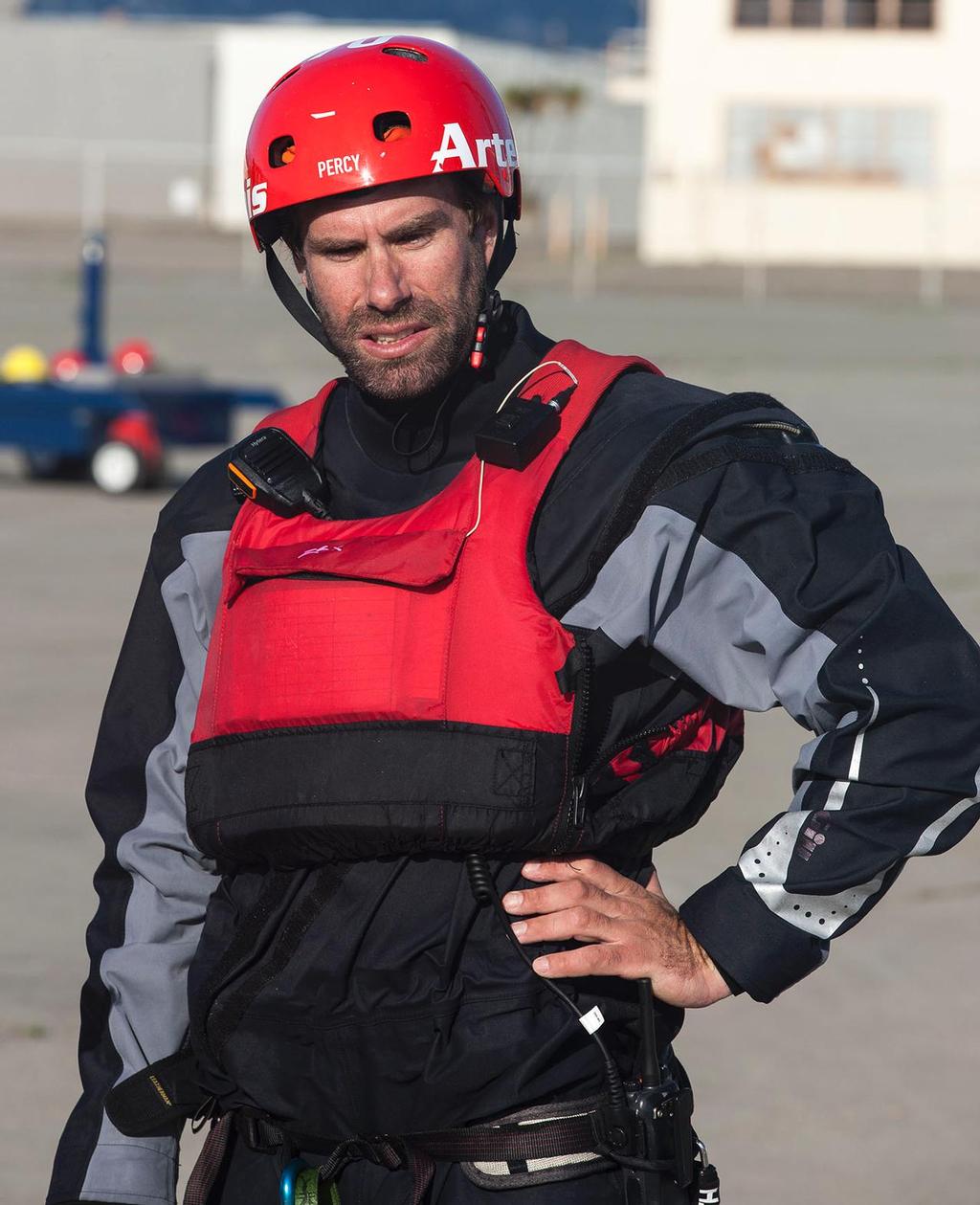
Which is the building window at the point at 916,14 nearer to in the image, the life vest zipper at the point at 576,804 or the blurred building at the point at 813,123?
the blurred building at the point at 813,123

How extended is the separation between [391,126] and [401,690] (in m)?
0.75

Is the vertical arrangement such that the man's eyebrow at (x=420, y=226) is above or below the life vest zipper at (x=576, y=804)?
above

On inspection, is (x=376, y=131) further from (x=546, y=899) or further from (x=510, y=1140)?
(x=510, y=1140)

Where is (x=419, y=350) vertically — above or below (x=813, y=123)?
below

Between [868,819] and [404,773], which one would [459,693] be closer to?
[404,773]

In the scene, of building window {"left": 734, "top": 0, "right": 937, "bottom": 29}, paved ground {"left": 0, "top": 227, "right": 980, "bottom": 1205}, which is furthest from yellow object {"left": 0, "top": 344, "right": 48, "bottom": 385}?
building window {"left": 734, "top": 0, "right": 937, "bottom": 29}

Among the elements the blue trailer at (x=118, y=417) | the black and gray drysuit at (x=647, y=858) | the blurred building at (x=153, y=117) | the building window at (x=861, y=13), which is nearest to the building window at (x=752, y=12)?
the building window at (x=861, y=13)

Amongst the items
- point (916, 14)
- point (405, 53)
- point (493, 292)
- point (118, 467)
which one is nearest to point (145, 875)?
point (493, 292)

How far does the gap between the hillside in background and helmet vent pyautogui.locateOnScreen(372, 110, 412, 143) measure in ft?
269

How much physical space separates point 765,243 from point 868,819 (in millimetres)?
44939

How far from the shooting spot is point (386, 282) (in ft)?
8.10

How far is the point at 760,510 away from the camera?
2.25 metres

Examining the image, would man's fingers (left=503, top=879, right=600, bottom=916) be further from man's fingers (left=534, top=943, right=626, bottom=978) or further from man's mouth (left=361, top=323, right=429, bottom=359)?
man's mouth (left=361, top=323, right=429, bottom=359)

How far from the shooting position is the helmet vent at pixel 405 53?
266 cm
